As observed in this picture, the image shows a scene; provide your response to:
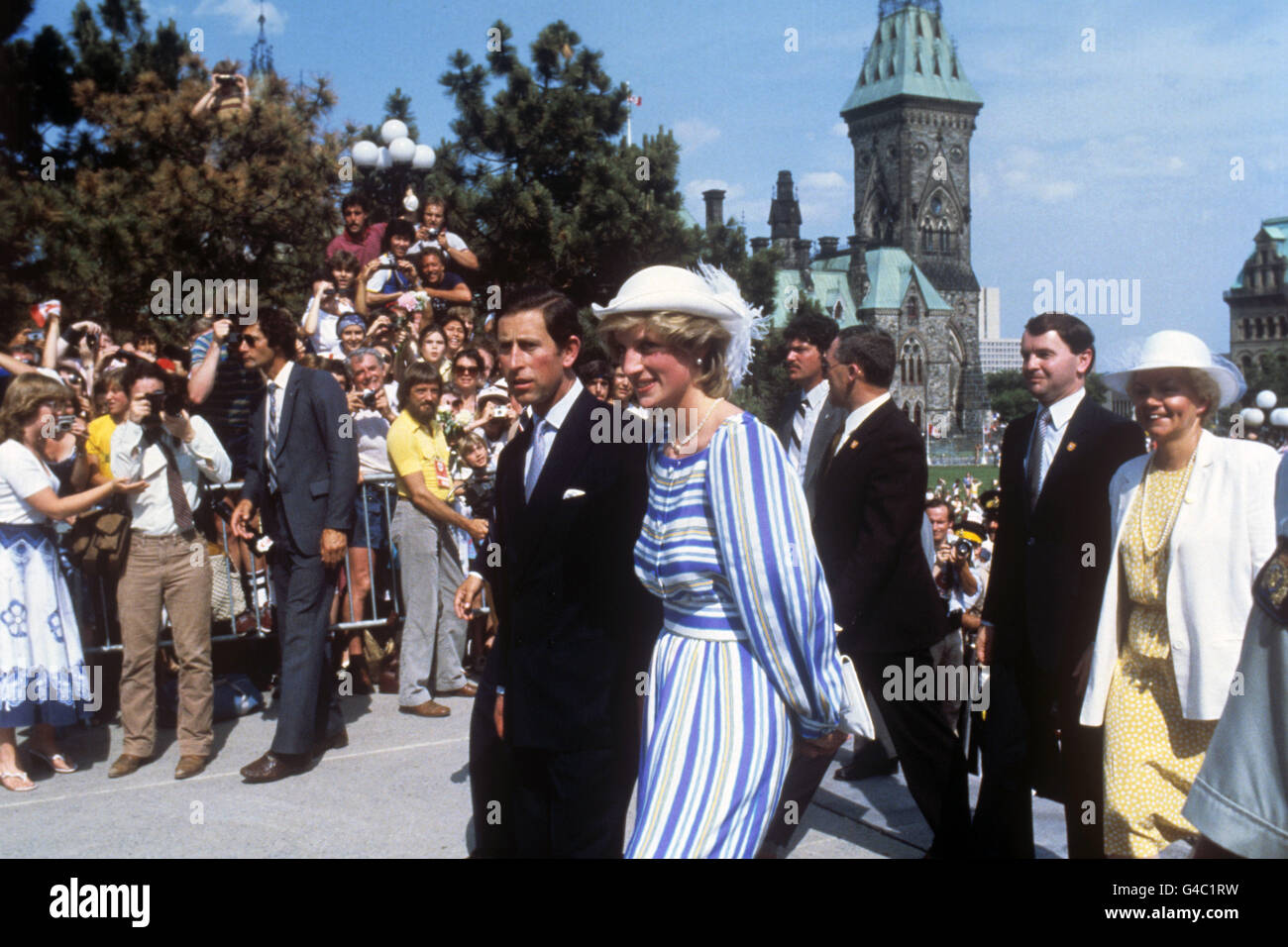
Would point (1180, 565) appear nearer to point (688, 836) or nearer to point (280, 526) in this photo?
point (688, 836)

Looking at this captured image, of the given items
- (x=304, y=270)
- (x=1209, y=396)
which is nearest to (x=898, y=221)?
(x=304, y=270)

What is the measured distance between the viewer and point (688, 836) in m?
2.89

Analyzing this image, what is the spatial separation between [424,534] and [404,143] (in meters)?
5.50

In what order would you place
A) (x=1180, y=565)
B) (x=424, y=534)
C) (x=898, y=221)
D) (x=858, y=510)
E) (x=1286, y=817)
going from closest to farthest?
(x=1286, y=817)
(x=1180, y=565)
(x=858, y=510)
(x=424, y=534)
(x=898, y=221)

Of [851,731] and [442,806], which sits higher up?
[851,731]

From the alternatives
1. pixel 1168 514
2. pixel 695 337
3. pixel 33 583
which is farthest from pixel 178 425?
pixel 1168 514

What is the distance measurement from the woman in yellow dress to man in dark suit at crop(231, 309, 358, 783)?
3.56 m

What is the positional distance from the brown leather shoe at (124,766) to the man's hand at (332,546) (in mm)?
1343

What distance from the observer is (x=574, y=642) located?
3.39 m

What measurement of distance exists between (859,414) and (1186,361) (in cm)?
125

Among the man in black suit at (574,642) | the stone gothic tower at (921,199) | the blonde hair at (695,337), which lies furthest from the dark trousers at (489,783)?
the stone gothic tower at (921,199)

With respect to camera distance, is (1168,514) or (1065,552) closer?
(1168,514)

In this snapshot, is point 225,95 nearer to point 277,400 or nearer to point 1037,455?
point 277,400

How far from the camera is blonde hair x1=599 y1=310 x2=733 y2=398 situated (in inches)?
123
